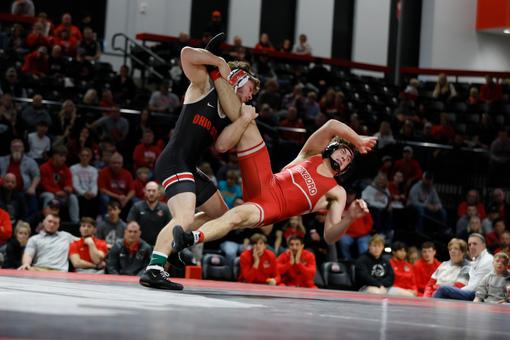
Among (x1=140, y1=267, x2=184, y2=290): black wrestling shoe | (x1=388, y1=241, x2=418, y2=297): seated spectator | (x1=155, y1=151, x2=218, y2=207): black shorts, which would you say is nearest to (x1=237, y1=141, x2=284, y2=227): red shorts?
(x1=155, y1=151, x2=218, y2=207): black shorts

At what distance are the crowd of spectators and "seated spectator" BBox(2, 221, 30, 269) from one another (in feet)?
0.04

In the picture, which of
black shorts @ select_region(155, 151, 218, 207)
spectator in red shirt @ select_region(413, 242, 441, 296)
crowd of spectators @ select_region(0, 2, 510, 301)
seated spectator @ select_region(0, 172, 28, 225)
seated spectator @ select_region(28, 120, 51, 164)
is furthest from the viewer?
seated spectator @ select_region(28, 120, 51, 164)

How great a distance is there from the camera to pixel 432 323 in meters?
3.47

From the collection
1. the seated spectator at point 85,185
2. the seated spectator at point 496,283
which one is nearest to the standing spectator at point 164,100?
the seated spectator at point 85,185

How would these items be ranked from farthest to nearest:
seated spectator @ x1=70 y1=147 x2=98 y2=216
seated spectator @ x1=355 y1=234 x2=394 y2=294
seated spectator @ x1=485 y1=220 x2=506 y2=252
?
seated spectator @ x1=485 y1=220 x2=506 y2=252, seated spectator @ x1=70 y1=147 x2=98 y2=216, seated spectator @ x1=355 y1=234 x2=394 y2=294

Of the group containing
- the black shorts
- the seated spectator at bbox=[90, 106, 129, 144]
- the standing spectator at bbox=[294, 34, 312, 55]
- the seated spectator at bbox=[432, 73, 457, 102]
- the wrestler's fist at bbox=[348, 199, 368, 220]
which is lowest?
the wrestler's fist at bbox=[348, 199, 368, 220]

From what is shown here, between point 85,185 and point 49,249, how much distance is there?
5.12ft

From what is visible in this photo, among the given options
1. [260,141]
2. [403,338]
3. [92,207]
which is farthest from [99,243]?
[403,338]

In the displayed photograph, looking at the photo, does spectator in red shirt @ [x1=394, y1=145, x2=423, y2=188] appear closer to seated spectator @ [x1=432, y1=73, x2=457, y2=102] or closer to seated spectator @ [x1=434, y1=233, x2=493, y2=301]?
seated spectator @ [x1=434, y1=233, x2=493, y2=301]

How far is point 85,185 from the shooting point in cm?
957

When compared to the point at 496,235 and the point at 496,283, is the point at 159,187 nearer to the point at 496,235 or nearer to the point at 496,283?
the point at 496,283

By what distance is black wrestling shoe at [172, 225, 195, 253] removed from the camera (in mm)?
4465

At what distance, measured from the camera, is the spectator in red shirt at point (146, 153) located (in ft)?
34.3

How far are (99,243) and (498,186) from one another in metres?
6.52
